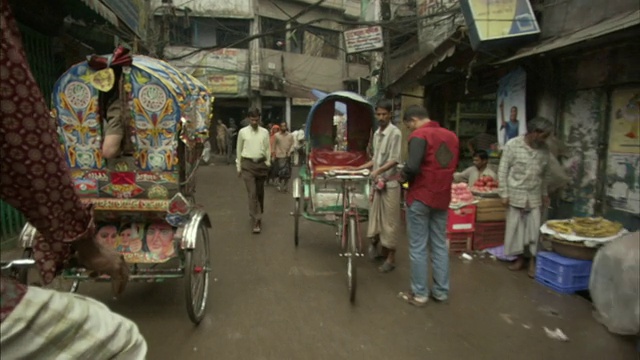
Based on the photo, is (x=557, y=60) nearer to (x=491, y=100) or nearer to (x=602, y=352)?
(x=491, y=100)

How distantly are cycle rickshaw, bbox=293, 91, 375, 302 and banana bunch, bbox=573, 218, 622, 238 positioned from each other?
231 centimetres

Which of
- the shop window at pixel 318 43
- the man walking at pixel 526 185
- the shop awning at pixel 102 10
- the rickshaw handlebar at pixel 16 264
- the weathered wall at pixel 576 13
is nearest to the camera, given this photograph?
the rickshaw handlebar at pixel 16 264

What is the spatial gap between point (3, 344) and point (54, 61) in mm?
7181

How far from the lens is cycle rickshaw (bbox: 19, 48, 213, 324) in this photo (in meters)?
3.40

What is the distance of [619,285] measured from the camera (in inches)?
134

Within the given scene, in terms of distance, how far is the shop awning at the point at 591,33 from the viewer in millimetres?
4078

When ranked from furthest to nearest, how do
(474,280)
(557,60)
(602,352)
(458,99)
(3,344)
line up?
(458,99) < (557,60) < (474,280) < (602,352) < (3,344)

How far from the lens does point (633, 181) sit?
16.4ft

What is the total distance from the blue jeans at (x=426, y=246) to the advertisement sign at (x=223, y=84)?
1995 centimetres

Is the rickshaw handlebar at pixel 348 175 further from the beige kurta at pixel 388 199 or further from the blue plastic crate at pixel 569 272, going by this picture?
the blue plastic crate at pixel 569 272

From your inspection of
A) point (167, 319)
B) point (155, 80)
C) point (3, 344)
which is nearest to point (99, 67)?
point (155, 80)

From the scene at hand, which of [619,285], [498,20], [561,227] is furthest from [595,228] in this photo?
[498,20]

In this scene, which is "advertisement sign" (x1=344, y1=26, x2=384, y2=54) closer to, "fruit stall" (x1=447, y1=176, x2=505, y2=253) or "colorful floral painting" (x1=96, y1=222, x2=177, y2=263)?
"fruit stall" (x1=447, y1=176, x2=505, y2=253)

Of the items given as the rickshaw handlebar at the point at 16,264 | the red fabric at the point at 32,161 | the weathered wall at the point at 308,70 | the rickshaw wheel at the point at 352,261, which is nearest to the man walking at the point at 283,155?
the rickshaw wheel at the point at 352,261
